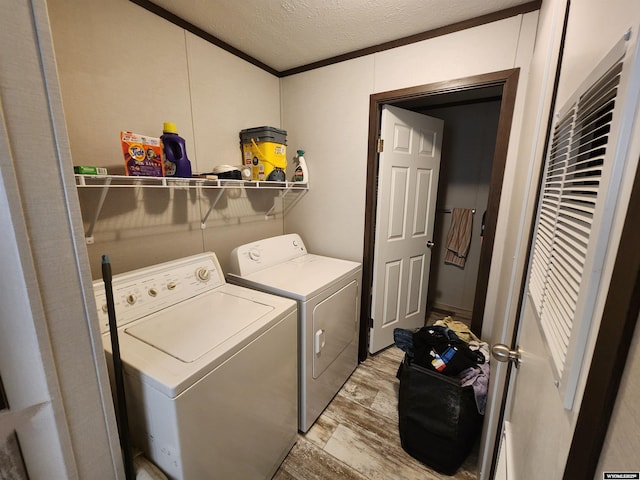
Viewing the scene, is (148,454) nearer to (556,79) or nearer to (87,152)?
(87,152)

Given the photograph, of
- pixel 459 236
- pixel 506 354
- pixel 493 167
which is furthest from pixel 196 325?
pixel 459 236

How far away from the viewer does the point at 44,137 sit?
0.60 meters

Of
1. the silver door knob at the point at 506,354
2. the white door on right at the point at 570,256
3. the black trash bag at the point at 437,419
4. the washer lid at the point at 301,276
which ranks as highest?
the white door on right at the point at 570,256

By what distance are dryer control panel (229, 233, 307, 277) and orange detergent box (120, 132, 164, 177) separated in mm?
695

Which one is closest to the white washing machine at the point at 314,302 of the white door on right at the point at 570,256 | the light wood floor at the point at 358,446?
the light wood floor at the point at 358,446

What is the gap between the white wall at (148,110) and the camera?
126 centimetres

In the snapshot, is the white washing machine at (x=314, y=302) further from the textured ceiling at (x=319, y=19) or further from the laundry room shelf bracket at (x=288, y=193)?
the textured ceiling at (x=319, y=19)

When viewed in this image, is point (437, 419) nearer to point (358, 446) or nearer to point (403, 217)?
point (358, 446)

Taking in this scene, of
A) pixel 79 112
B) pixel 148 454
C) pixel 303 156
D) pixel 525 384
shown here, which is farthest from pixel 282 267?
pixel 525 384

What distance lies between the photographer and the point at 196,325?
1197 mm

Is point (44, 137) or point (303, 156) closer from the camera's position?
point (44, 137)

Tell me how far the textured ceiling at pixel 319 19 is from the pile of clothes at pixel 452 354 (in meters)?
1.94

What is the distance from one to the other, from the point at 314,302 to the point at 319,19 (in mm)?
1699

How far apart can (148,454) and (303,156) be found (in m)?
2.12
